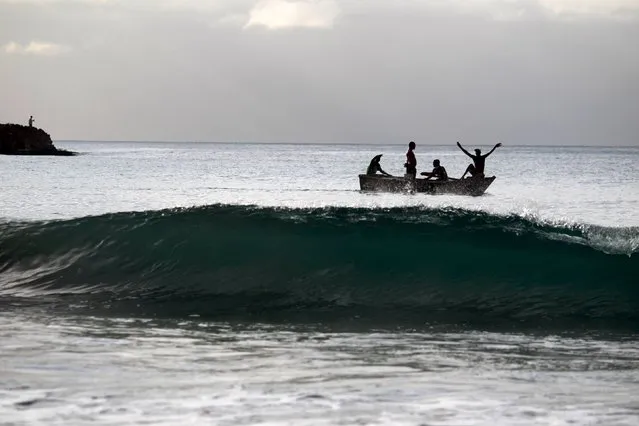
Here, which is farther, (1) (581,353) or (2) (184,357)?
(1) (581,353)

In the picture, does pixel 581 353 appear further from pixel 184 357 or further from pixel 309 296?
pixel 309 296

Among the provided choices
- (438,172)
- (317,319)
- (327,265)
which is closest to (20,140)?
(438,172)

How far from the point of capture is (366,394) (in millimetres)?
7480

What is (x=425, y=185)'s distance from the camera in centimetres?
3944

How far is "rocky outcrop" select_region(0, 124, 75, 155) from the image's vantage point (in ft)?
403

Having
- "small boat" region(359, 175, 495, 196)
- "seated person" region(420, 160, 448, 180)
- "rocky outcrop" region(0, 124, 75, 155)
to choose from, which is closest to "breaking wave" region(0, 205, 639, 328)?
"small boat" region(359, 175, 495, 196)

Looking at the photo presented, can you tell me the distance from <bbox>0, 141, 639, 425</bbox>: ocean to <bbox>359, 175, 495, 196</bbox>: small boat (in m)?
18.6

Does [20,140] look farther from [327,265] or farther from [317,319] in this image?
[317,319]

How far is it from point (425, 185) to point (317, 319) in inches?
1076

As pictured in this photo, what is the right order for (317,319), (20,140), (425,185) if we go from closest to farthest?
(317,319)
(425,185)
(20,140)

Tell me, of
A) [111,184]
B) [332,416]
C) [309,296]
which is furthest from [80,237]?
[111,184]

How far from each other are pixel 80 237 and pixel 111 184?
4232cm

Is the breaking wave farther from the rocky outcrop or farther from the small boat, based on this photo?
the rocky outcrop

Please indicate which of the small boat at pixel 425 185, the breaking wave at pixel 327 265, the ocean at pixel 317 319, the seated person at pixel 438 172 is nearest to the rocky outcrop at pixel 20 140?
the small boat at pixel 425 185
